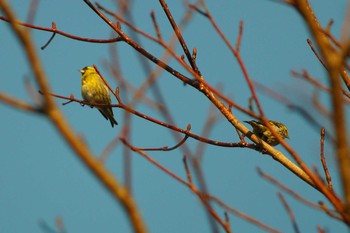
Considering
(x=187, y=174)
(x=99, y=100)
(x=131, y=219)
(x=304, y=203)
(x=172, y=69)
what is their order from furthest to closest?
(x=99, y=100) → (x=172, y=69) → (x=304, y=203) → (x=187, y=174) → (x=131, y=219)

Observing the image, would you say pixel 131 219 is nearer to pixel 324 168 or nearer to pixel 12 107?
pixel 12 107

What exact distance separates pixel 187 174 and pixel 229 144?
1054 millimetres

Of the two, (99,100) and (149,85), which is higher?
(99,100)

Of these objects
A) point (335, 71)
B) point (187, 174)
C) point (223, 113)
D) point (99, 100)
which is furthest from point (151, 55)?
point (99, 100)

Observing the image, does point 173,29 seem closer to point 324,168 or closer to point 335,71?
point 324,168

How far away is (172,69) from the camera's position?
3266 millimetres

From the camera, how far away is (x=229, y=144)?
129 inches

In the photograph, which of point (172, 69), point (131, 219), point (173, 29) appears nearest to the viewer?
point (131, 219)

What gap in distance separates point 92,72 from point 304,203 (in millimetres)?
7074

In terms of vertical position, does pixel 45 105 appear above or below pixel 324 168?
above

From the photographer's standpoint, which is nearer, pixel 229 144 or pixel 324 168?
pixel 324 168

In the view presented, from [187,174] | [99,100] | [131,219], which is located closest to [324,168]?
[187,174]

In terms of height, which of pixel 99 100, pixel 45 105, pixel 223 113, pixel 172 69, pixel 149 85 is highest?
pixel 99 100

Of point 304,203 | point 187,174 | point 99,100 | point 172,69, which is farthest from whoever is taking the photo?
point 99,100
